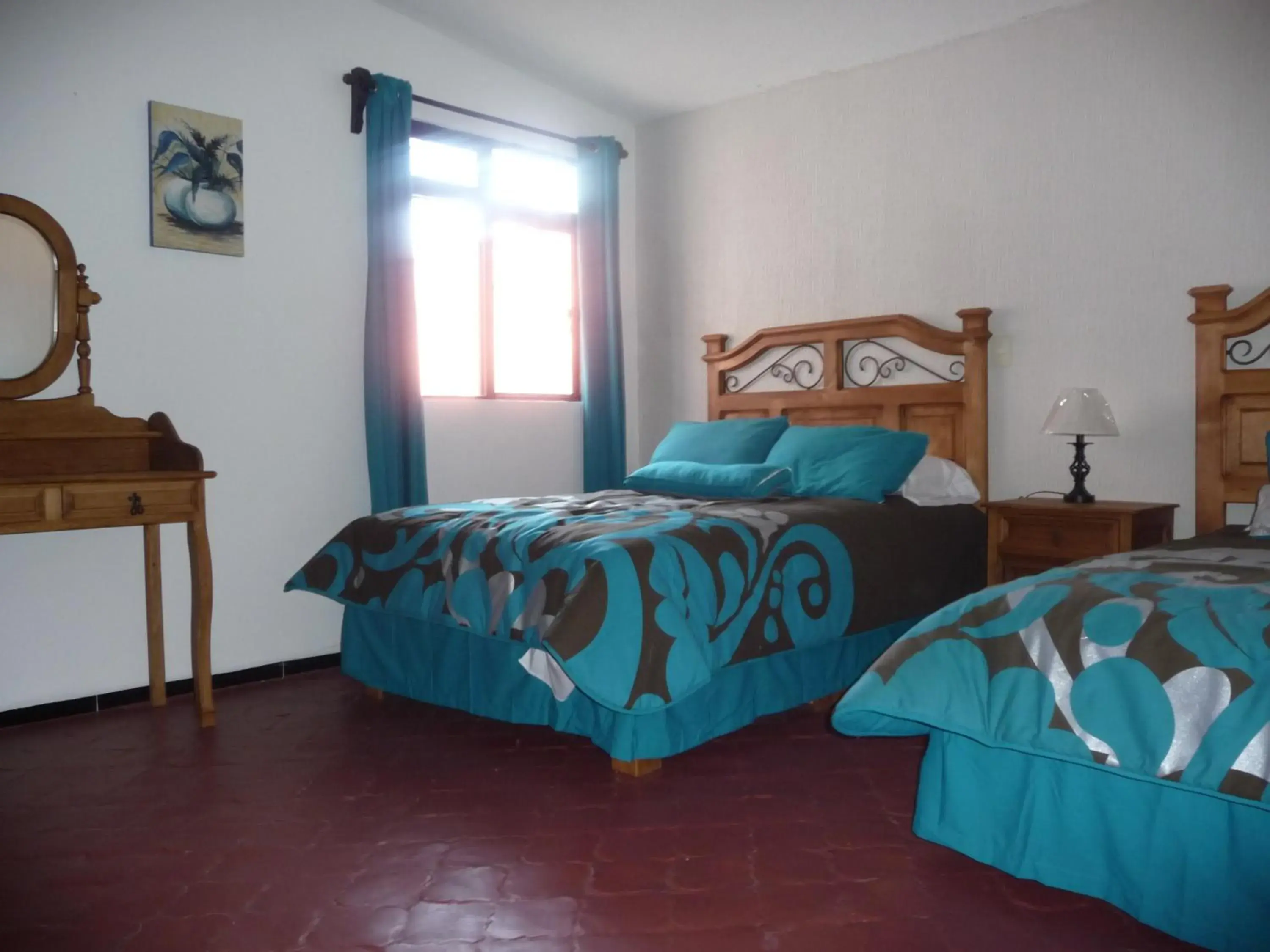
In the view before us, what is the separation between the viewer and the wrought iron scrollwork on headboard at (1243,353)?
10.6ft

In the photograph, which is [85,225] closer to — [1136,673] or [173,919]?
[173,919]

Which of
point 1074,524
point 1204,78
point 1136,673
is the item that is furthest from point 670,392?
point 1136,673

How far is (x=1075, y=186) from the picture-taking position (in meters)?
3.65

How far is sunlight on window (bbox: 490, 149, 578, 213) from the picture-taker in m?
4.64

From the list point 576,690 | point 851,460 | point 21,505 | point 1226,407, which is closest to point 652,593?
point 576,690

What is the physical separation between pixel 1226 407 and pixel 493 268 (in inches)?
121

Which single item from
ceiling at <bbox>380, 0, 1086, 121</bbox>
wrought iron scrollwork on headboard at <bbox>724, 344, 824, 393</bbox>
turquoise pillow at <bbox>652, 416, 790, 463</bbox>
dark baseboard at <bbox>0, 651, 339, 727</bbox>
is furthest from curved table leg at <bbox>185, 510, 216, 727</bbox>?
wrought iron scrollwork on headboard at <bbox>724, 344, 824, 393</bbox>

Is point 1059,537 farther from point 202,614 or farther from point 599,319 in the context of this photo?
point 202,614

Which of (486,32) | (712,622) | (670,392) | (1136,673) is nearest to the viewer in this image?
(1136,673)

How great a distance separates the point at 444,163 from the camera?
443cm

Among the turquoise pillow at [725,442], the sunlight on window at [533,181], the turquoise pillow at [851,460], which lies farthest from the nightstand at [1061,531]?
the sunlight on window at [533,181]

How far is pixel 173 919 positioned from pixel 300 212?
2.79m

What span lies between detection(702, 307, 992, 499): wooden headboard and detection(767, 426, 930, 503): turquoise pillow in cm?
28

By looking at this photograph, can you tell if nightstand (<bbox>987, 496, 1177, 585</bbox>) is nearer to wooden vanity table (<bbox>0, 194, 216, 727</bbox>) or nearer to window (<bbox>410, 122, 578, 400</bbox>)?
window (<bbox>410, 122, 578, 400</bbox>)
